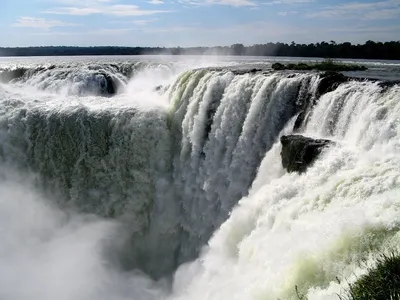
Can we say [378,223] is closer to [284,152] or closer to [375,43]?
[284,152]

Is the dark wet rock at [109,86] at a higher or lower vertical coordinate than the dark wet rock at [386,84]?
lower

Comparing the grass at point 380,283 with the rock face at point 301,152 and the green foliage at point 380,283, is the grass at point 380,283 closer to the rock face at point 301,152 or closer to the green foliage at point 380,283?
the green foliage at point 380,283

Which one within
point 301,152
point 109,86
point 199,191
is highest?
point 301,152

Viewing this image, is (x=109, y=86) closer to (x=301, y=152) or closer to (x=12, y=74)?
(x=12, y=74)

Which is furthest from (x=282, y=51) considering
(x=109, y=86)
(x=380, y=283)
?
(x=380, y=283)

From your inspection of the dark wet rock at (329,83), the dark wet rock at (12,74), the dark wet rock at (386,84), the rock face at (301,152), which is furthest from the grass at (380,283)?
the dark wet rock at (12,74)

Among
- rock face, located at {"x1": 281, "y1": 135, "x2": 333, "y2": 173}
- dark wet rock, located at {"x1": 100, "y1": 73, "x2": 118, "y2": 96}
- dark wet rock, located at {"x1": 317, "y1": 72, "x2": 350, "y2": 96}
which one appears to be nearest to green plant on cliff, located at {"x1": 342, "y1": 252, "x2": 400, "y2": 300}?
rock face, located at {"x1": 281, "y1": 135, "x2": 333, "y2": 173}
